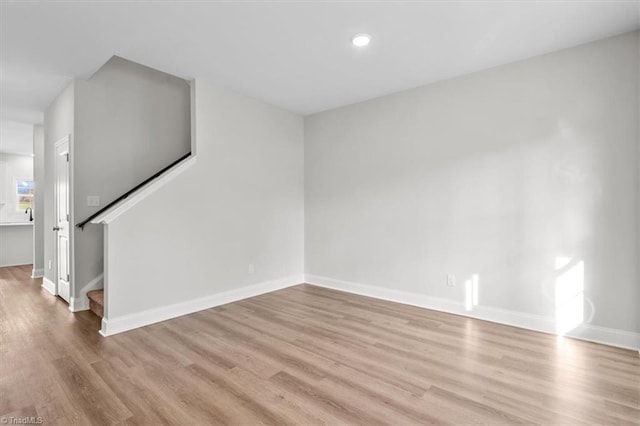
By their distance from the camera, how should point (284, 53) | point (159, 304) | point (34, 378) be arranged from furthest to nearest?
point (159, 304) → point (284, 53) → point (34, 378)

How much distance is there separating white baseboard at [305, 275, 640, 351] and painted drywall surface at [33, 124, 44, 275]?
541cm

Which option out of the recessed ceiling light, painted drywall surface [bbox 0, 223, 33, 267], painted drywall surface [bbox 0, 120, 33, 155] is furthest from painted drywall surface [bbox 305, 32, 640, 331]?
painted drywall surface [bbox 0, 223, 33, 267]

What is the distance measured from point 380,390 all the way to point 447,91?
3.29 meters

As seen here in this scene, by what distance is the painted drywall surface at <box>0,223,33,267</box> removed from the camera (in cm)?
668

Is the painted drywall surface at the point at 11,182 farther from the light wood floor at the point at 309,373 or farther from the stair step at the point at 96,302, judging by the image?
the stair step at the point at 96,302

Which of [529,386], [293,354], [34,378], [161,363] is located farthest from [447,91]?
[34,378]

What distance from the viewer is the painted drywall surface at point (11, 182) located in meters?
7.26

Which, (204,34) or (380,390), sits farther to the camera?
(204,34)

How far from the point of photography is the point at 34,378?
2.25 meters

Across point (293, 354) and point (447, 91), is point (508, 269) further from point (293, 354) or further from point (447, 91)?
point (293, 354)

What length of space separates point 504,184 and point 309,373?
2.73 m

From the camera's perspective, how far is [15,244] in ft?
22.5

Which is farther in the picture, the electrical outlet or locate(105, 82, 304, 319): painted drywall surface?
the electrical outlet

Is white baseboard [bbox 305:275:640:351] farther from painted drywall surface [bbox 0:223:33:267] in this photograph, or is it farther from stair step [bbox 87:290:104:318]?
painted drywall surface [bbox 0:223:33:267]
